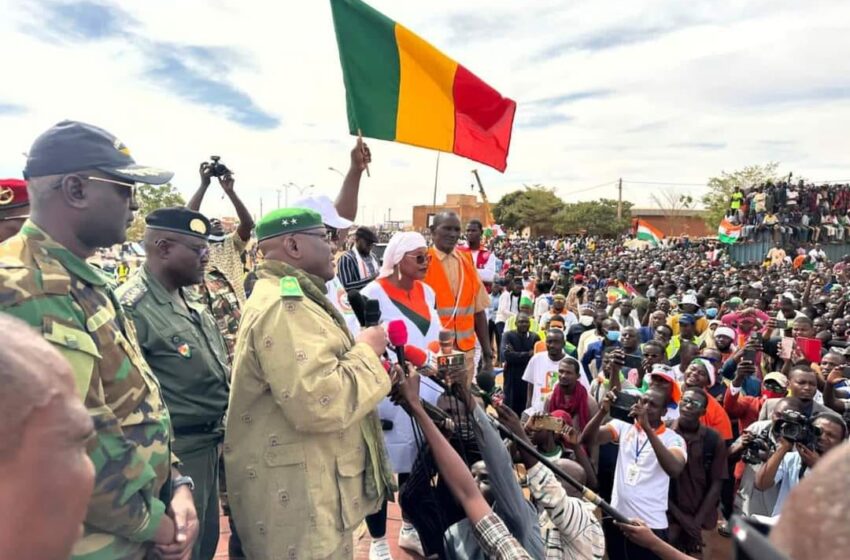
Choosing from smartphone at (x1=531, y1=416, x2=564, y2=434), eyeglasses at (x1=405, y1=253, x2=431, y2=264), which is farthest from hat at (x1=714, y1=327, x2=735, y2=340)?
eyeglasses at (x1=405, y1=253, x2=431, y2=264)

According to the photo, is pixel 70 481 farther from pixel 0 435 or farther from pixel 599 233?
pixel 599 233

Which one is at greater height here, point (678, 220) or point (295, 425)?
point (678, 220)

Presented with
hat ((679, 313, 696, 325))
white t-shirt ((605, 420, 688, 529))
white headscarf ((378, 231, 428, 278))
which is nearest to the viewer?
white headscarf ((378, 231, 428, 278))

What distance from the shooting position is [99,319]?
1577 mm

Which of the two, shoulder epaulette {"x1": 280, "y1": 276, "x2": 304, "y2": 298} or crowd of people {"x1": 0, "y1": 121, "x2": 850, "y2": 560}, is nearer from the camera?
crowd of people {"x1": 0, "y1": 121, "x2": 850, "y2": 560}

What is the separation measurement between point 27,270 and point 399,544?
107 inches

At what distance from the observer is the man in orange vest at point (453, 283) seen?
4.29m

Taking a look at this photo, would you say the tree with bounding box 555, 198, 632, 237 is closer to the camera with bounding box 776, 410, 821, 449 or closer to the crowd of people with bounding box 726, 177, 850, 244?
the crowd of people with bounding box 726, 177, 850, 244

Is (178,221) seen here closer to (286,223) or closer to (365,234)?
(286,223)

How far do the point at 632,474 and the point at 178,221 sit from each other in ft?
9.56

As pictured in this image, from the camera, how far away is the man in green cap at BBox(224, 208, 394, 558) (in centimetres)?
193

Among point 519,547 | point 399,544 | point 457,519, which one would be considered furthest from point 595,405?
point 519,547

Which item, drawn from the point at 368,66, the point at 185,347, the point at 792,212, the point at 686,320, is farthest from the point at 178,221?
the point at 792,212

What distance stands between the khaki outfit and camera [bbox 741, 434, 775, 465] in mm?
2623
